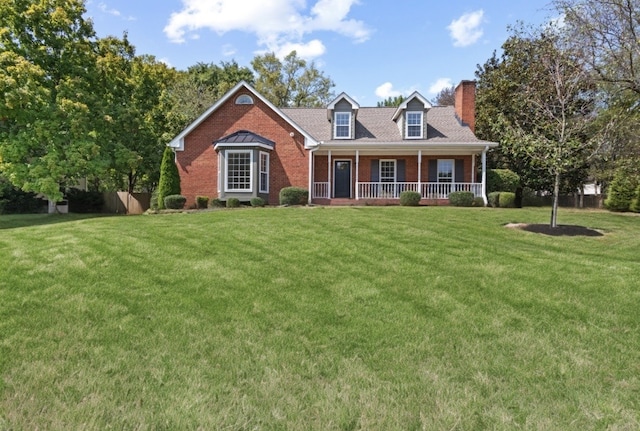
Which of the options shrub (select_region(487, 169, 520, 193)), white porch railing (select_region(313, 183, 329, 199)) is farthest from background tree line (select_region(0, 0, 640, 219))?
white porch railing (select_region(313, 183, 329, 199))

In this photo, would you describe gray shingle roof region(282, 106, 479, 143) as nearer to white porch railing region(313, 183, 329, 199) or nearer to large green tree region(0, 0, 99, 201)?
white porch railing region(313, 183, 329, 199)

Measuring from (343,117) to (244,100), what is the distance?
523 cm

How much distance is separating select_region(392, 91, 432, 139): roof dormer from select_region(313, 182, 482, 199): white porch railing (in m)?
2.66

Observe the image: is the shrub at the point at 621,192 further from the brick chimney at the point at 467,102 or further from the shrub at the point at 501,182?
the brick chimney at the point at 467,102

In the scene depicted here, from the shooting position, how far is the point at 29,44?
18938 millimetres

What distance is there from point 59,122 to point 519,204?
977 inches

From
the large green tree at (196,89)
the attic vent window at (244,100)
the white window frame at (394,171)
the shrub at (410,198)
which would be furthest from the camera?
the large green tree at (196,89)

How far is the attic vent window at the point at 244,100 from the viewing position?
2120 centimetres

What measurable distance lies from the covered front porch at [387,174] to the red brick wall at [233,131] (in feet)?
3.42

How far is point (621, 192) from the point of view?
20.9 meters

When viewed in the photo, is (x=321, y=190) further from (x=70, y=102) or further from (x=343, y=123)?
(x=70, y=102)

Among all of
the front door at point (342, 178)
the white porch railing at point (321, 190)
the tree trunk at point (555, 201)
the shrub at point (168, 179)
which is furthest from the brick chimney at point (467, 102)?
the shrub at point (168, 179)

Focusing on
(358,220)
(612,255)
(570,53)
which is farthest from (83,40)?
(612,255)

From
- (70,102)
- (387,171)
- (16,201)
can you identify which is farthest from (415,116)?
(16,201)
